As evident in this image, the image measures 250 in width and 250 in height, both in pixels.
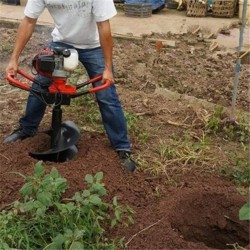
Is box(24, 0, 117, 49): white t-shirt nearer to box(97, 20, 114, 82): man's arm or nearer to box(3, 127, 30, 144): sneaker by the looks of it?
box(97, 20, 114, 82): man's arm

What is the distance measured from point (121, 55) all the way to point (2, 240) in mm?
4157

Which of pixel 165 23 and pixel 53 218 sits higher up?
pixel 53 218

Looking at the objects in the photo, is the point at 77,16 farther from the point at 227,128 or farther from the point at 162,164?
the point at 227,128

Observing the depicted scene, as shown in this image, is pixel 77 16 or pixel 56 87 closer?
pixel 56 87

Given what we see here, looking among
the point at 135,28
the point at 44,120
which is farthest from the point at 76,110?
the point at 135,28

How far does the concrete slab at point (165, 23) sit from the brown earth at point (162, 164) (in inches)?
71.6

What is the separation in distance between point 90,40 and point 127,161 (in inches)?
37.4

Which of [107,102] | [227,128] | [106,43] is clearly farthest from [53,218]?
[227,128]

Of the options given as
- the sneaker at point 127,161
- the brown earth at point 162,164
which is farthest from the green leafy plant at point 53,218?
the sneaker at point 127,161

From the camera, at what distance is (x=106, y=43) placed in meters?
Answer: 3.84

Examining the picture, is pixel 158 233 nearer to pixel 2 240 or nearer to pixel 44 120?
pixel 2 240

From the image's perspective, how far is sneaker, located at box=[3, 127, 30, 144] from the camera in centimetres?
435

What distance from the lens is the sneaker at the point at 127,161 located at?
4023 millimetres

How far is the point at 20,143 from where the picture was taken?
13.9ft
